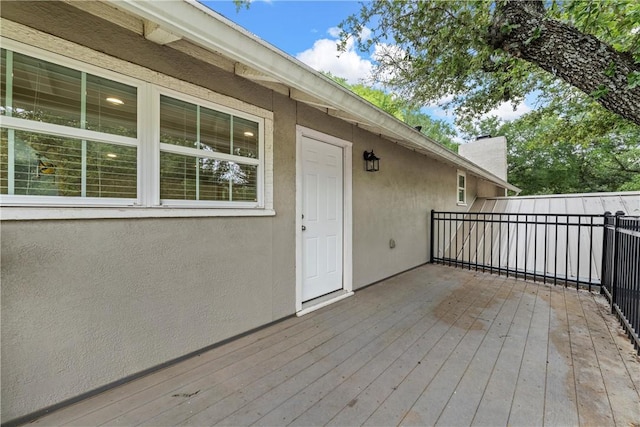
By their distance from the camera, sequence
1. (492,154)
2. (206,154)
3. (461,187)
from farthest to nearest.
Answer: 1. (492,154)
2. (461,187)
3. (206,154)

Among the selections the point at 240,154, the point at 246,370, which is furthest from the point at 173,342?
the point at 240,154

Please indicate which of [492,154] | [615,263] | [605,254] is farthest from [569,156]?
[615,263]

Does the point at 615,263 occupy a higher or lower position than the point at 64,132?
lower

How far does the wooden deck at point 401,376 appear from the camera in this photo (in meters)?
1.61

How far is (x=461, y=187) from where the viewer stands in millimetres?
8023

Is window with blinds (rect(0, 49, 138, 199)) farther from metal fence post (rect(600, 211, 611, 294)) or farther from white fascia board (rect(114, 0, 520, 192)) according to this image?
metal fence post (rect(600, 211, 611, 294))

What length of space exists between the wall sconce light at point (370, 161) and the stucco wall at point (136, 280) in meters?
1.02

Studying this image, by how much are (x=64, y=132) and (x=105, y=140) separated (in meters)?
0.20

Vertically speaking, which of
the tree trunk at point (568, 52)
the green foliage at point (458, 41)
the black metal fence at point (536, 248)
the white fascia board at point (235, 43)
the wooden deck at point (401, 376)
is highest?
the green foliage at point (458, 41)

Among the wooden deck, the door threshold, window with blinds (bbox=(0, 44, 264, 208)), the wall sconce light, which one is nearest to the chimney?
the wall sconce light

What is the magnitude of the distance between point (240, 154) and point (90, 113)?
3.66 ft

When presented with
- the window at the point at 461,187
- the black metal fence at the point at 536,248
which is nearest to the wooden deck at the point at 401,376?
the black metal fence at the point at 536,248

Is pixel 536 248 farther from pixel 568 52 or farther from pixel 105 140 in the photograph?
pixel 105 140

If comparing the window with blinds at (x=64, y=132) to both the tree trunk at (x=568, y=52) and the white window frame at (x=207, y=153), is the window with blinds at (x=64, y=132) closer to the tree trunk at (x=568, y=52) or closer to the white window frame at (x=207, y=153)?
the white window frame at (x=207, y=153)
